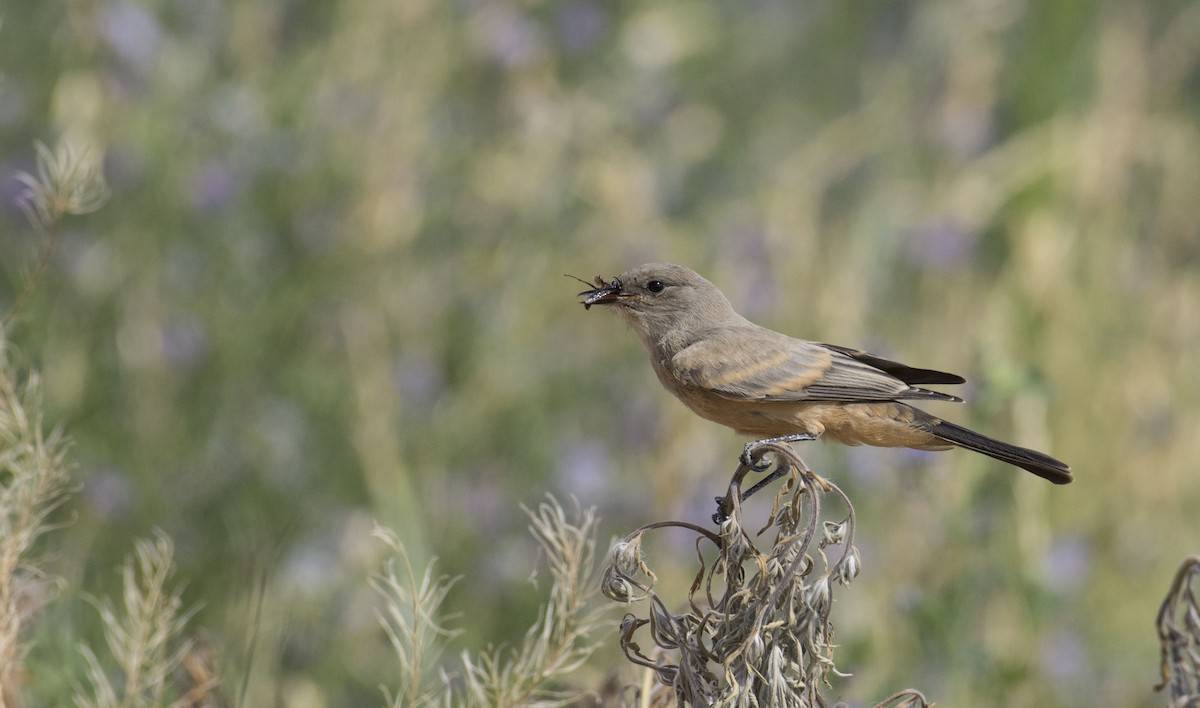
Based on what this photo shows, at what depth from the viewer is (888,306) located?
19.9 ft

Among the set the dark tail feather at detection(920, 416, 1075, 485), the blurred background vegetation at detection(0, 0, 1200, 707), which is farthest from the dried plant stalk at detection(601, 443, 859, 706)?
the blurred background vegetation at detection(0, 0, 1200, 707)

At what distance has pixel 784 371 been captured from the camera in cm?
278

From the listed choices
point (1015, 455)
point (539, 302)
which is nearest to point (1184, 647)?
point (1015, 455)

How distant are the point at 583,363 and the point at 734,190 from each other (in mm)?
1607

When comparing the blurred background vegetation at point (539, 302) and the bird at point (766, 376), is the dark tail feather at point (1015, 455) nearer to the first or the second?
the bird at point (766, 376)

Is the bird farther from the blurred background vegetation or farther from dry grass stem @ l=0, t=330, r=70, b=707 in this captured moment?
dry grass stem @ l=0, t=330, r=70, b=707

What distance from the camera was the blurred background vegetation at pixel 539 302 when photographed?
13.0ft

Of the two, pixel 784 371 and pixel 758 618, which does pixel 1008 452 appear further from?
pixel 758 618

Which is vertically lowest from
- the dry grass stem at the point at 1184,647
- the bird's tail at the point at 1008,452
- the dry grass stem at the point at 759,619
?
the dry grass stem at the point at 759,619

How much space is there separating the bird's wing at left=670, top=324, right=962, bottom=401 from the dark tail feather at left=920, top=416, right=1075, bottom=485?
0.27 feet

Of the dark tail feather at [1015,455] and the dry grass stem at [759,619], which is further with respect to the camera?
the dark tail feather at [1015,455]

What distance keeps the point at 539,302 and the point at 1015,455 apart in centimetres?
298

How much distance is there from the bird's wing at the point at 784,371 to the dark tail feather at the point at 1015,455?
0.08 m

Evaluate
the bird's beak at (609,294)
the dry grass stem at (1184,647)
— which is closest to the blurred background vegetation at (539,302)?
the bird's beak at (609,294)
